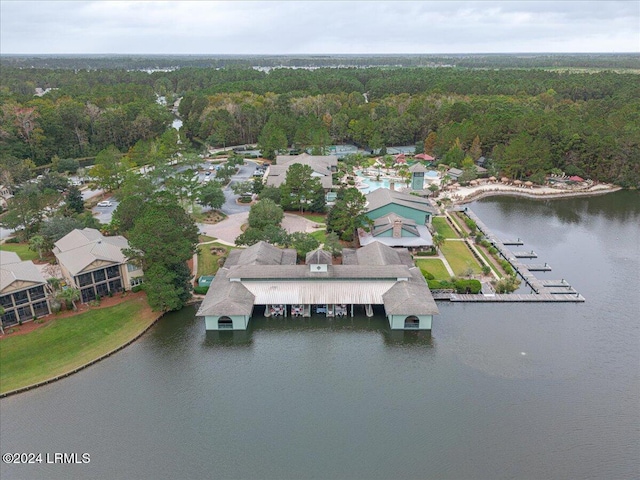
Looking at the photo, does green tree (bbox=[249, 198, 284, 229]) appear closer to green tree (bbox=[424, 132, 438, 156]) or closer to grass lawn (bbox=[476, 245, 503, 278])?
grass lawn (bbox=[476, 245, 503, 278])

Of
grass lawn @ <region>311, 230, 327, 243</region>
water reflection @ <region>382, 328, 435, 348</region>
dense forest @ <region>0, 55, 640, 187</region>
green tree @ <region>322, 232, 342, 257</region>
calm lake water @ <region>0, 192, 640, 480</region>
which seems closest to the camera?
calm lake water @ <region>0, 192, 640, 480</region>

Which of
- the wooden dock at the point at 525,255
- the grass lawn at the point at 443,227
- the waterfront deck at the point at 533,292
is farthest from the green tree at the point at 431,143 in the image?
the waterfront deck at the point at 533,292

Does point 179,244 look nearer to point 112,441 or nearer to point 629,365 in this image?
point 112,441

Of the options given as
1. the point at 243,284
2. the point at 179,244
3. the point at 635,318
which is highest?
the point at 179,244

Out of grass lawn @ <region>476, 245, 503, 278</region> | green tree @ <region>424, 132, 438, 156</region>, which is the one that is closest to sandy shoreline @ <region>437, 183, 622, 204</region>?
green tree @ <region>424, 132, 438, 156</region>

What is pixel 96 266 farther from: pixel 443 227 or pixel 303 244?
pixel 443 227

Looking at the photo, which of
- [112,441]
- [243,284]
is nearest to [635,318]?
[243,284]
